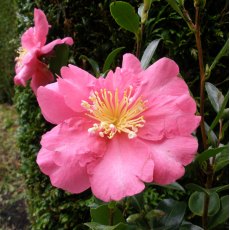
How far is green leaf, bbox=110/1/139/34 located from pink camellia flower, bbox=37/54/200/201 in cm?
11

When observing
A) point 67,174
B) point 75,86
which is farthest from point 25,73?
point 67,174

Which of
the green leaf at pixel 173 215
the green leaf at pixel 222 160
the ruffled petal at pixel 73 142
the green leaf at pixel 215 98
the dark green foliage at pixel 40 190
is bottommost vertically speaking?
the dark green foliage at pixel 40 190

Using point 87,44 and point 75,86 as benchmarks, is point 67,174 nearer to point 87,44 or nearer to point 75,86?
point 75,86

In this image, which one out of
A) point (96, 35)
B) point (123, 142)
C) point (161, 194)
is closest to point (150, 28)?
point (96, 35)

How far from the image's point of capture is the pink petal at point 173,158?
25.7 inches

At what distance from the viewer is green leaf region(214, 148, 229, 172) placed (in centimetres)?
81

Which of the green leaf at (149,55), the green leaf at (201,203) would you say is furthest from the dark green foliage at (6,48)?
the green leaf at (201,203)

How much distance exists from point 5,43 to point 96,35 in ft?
11.4

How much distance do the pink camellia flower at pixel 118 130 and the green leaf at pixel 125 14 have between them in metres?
0.11

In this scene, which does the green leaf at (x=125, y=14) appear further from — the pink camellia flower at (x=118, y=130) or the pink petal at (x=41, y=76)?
the pink petal at (x=41, y=76)

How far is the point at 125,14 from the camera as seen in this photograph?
0.82m

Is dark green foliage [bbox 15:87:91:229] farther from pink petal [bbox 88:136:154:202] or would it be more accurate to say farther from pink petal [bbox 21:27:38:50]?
pink petal [bbox 88:136:154:202]

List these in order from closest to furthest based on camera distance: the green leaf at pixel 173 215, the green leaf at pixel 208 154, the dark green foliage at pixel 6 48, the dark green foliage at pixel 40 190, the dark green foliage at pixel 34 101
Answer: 1. the green leaf at pixel 208 154
2. the green leaf at pixel 173 215
3. the dark green foliage at pixel 34 101
4. the dark green foliage at pixel 40 190
5. the dark green foliage at pixel 6 48

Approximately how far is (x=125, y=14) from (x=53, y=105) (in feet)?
0.83
